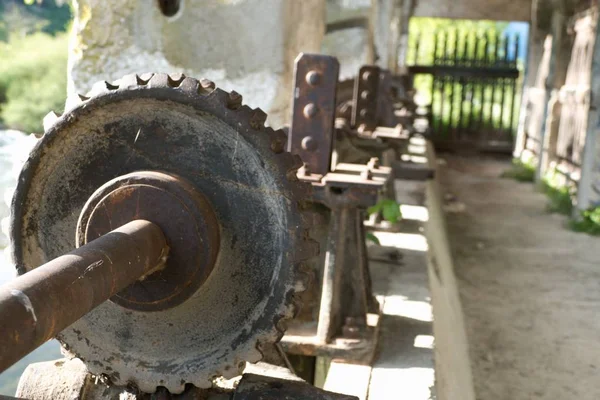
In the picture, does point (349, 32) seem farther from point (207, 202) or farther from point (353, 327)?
point (207, 202)

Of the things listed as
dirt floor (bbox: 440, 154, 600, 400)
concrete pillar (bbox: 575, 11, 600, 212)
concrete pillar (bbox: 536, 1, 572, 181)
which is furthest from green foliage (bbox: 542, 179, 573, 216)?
concrete pillar (bbox: 536, 1, 572, 181)

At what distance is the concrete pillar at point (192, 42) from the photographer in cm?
303

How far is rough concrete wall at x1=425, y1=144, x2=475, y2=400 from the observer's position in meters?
2.78

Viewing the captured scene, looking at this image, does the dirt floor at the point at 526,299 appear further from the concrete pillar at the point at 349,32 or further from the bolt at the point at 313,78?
the concrete pillar at the point at 349,32

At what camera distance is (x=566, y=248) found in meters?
6.84

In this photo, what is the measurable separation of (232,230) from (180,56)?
5.42ft

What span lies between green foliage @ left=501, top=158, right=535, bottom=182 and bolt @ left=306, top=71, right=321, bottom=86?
954cm

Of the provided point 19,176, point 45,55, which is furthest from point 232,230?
point 45,55

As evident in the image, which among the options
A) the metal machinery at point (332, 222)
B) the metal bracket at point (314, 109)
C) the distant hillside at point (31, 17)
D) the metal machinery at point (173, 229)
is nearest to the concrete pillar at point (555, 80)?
the distant hillside at point (31, 17)

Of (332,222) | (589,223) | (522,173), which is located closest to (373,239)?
(332,222)

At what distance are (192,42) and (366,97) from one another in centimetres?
216

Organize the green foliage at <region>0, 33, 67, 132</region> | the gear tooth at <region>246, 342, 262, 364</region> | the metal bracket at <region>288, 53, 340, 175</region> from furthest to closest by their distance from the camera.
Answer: the green foliage at <region>0, 33, 67, 132</region>, the metal bracket at <region>288, 53, 340, 175</region>, the gear tooth at <region>246, 342, 262, 364</region>

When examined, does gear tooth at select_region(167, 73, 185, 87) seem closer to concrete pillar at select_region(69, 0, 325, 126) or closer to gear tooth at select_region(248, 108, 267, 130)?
gear tooth at select_region(248, 108, 267, 130)

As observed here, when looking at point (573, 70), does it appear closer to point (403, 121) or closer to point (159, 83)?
point (403, 121)
